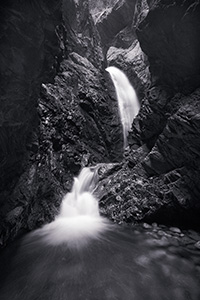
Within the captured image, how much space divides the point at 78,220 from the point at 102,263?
17.4 feet

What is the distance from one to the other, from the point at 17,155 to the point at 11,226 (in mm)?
4046

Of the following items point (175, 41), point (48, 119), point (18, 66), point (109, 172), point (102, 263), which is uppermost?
point (175, 41)

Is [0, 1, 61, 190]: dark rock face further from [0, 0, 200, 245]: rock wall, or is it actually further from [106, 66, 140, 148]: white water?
[106, 66, 140, 148]: white water

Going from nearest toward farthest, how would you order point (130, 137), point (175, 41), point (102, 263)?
point (102, 263), point (175, 41), point (130, 137)

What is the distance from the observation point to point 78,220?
42.9 ft

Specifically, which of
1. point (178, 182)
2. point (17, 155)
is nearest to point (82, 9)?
point (17, 155)

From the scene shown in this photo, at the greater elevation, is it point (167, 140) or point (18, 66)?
point (18, 66)

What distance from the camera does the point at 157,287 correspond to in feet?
21.1

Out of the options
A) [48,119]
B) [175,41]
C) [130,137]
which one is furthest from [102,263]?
[48,119]

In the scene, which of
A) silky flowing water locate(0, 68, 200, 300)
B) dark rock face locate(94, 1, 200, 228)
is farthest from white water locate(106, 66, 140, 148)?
silky flowing water locate(0, 68, 200, 300)

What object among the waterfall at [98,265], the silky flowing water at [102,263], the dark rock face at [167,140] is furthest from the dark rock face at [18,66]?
the dark rock face at [167,140]

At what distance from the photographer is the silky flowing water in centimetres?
638

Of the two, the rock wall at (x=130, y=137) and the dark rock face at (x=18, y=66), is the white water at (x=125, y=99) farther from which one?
the dark rock face at (x=18, y=66)

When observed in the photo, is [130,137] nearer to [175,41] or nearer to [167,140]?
[167,140]
